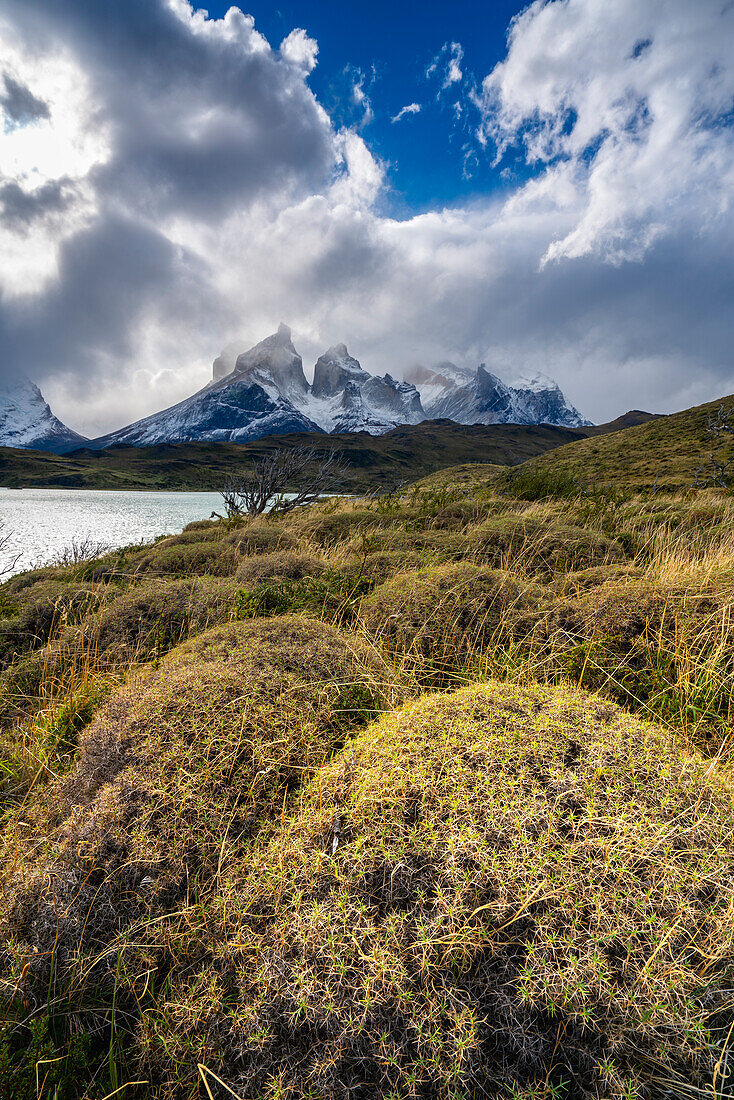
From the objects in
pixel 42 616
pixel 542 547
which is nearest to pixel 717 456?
pixel 542 547

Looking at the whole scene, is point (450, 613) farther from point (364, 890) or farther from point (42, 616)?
point (42, 616)

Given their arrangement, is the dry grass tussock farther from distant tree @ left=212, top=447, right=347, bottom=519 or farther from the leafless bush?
distant tree @ left=212, top=447, right=347, bottom=519

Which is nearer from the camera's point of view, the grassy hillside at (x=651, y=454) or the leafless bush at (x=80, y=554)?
the leafless bush at (x=80, y=554)

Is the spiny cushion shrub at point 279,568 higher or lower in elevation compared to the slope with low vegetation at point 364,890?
higher

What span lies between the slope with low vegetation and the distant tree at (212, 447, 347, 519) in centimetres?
1174

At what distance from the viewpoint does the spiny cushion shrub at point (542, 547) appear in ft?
21.2

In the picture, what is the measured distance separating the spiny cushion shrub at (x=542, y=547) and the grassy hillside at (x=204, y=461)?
8477cm

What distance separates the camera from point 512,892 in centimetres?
144

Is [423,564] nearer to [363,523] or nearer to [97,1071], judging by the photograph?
[363,523]

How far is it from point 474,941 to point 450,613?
3.19m

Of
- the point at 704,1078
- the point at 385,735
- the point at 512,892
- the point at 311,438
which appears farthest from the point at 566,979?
the point at 311,438

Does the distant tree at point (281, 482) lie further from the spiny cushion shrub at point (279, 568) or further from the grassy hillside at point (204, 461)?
the grassy hillside at point (204, 461)

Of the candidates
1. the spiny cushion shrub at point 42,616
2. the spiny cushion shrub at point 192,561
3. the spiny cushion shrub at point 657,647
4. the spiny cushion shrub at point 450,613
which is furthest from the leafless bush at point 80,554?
the spiny cushion shrub at point 657,647

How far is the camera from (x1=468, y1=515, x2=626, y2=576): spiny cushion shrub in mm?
6461
